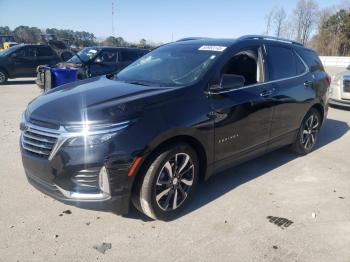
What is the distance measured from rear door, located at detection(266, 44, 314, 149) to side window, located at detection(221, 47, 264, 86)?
0.20 m

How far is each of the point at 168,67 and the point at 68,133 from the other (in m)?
1.75

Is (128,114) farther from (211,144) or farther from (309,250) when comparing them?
(309,250)

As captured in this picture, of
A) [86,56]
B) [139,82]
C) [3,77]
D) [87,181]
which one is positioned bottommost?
[3,77]

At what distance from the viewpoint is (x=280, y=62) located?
4848 mm

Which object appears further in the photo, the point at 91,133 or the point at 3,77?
the point at 3,77

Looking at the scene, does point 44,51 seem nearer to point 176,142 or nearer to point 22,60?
point 22,60

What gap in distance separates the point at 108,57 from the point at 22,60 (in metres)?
5.90

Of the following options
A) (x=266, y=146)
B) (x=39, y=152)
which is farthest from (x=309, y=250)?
(x=39, y=152)

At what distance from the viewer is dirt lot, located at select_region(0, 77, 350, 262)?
3.00 metres

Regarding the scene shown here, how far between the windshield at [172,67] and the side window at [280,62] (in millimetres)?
1043

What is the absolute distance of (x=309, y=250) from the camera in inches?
122

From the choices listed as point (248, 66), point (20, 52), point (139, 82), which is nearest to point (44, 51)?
point (20, 52)

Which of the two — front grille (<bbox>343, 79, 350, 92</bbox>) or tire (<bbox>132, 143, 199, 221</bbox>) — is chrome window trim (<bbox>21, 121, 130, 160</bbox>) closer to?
tire (<bbox>132, 143, 199, 221</bbox>)

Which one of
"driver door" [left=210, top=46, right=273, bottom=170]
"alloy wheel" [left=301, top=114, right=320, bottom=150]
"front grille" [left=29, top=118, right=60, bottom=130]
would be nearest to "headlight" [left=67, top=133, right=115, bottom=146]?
"front grille" [left=29, top=118, right=60, bottom=130]
